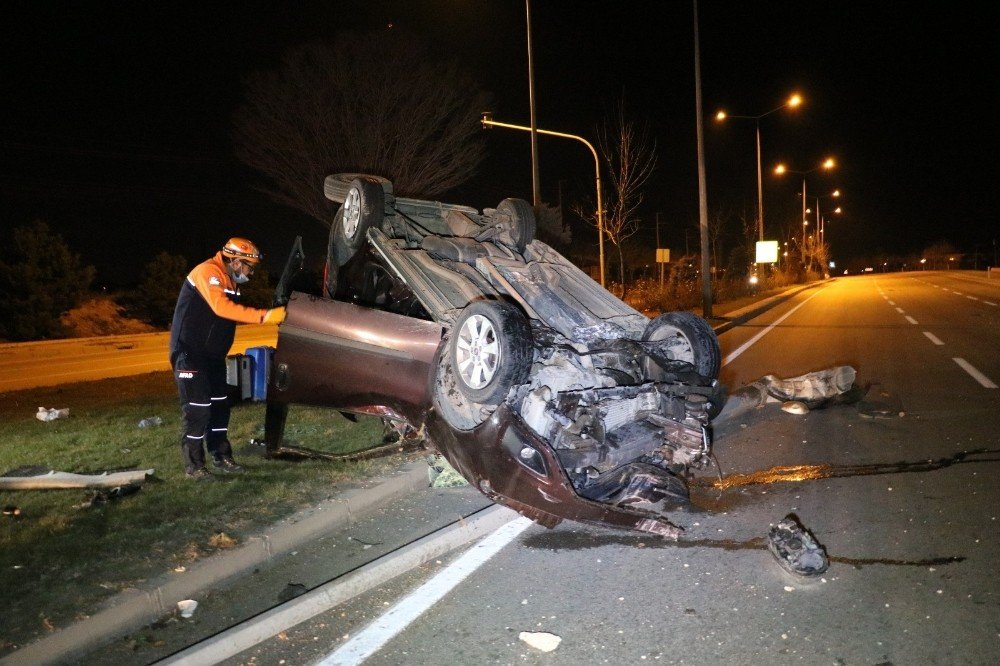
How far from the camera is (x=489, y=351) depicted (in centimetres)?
423

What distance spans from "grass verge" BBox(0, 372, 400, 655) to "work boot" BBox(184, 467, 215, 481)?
0.23 ft

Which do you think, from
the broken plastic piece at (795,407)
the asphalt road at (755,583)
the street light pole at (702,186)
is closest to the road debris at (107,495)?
the asphalt road at (755,583)

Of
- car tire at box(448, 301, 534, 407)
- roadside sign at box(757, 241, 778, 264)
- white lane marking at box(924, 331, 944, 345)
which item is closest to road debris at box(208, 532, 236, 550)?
car tire at box(448, 301, 534, 407)

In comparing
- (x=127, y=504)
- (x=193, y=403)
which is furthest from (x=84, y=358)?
(x=127, y=504)

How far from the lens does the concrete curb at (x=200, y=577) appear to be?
3.12 m

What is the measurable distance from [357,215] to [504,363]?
86.6 inches

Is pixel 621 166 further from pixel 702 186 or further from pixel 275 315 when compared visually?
pixel 275 315

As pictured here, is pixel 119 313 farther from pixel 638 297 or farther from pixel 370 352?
pixel 370 352

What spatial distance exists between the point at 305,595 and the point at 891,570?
308 centimetres

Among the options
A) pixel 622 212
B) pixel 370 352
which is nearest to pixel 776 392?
pixel 370 352

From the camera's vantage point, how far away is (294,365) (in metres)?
5.45

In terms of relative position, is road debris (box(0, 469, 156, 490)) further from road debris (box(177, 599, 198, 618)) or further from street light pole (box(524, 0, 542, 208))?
street light pole (box(524, 0, 542, 208))

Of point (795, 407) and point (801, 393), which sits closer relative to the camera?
point (795, 407)

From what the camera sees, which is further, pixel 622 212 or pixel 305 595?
pixel 622 212
